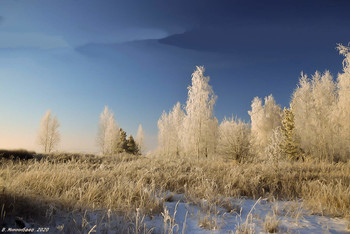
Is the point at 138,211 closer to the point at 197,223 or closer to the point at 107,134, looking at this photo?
the point at 197,223

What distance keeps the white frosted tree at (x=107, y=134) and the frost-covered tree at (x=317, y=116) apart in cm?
2213

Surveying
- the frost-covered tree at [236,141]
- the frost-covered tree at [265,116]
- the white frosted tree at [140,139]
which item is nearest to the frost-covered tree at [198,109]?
the frost-covered tree at [236,141]

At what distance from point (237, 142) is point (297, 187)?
17.9ft

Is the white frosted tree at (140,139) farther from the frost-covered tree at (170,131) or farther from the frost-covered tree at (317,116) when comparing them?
the frost-covered tree at (317,116)

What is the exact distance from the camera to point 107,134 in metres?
28.7

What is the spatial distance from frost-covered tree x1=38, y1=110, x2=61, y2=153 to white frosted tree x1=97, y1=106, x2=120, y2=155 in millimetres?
5709

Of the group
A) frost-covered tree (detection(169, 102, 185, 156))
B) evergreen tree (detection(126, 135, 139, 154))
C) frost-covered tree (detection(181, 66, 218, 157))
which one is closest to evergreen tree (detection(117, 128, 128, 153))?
evergreen tree (detection(126, 135, 139, 154))

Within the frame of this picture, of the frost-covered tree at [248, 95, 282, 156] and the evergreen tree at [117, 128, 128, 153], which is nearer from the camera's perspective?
the frost-covered tree at [248, 95, 282, 156]

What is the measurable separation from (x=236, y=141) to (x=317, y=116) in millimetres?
7842

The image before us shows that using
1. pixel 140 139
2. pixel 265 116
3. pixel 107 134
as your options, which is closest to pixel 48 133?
pixel 107 134

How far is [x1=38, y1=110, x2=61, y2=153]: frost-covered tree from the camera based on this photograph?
27625 mm

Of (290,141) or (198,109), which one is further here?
(290,141)

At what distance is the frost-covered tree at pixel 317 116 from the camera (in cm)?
1349

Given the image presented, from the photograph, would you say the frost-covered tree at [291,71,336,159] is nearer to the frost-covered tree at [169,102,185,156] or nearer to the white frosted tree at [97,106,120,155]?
the frost-covered tree at [169,102,185,156]
